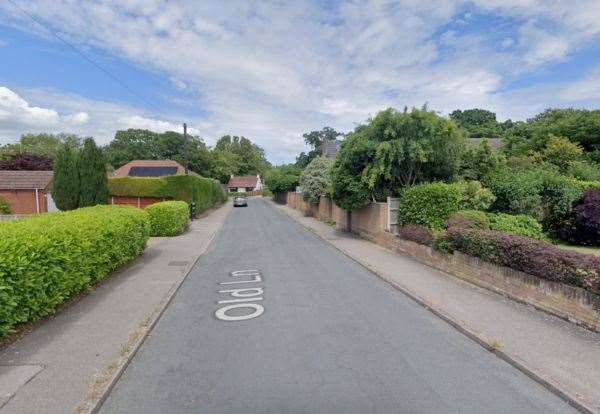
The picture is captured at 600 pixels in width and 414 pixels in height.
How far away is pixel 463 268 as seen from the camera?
9.62 m

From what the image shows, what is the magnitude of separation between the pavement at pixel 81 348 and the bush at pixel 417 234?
22.8 feet

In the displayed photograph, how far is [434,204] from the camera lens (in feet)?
42.5

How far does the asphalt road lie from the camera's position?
407 cm

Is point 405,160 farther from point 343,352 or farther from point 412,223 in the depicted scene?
point 343,352

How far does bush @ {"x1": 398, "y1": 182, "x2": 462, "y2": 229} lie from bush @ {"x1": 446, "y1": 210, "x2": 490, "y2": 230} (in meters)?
0.83

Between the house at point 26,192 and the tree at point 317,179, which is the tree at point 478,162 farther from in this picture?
the house at point 26,192

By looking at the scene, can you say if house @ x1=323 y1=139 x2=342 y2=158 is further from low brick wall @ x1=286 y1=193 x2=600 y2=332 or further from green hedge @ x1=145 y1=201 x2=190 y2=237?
low brick wall @ x1=286 y1=193 x2=600 y2=332

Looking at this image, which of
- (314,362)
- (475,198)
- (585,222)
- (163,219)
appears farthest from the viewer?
(163,219)

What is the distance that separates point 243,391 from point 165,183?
81.8ft

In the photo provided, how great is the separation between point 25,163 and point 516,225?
5047 cm

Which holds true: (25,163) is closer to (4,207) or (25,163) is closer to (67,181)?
(4,207)

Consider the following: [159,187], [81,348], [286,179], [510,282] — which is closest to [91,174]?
[159,187]

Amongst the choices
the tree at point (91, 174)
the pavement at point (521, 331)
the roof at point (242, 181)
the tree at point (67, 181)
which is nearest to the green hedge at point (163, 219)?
the tree at point (91, 174)

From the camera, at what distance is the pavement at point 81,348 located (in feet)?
13.5
